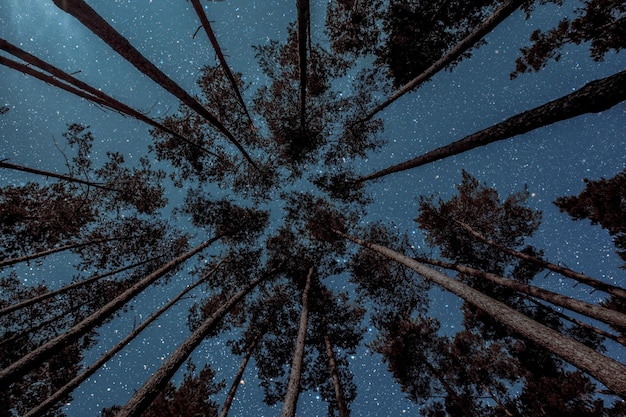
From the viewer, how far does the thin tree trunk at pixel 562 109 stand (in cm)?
270

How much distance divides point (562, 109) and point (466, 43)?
3.92m

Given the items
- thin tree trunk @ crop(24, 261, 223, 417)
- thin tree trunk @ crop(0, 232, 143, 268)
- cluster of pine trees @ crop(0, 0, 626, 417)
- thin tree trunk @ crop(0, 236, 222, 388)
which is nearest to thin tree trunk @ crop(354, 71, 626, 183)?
cluster of pine trees @ crop(0, 0, 626, 417)

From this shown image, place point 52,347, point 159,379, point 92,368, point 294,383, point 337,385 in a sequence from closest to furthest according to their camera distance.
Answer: point 159,379 < point 52,347 < point 294,383 < point 92,368 < point 337,385

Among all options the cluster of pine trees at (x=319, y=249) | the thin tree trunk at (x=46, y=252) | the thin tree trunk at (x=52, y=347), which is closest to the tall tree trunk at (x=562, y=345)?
the cluster of pine trees at (x=319, y=249)

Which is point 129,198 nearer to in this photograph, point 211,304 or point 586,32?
point 211,304

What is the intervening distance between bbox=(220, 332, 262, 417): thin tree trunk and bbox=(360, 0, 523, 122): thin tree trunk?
1027cm

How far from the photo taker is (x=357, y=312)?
1112cm

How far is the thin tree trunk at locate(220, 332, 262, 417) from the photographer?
8.08 meters

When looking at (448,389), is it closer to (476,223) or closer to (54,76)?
(476,223)

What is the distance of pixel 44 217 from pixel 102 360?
16.2 ft

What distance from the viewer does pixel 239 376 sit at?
29.9 ft

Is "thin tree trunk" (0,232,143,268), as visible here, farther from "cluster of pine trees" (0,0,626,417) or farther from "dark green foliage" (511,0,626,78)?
"dark green foliage" (511,0,626,78)

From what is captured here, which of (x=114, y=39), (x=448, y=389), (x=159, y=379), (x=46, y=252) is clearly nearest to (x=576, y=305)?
(x=448, y=389)

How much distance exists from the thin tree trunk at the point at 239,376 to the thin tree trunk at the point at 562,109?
9556mm
